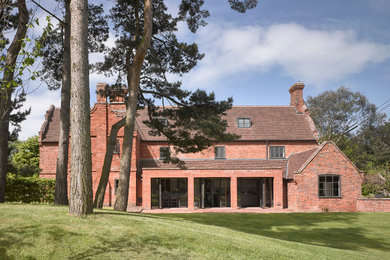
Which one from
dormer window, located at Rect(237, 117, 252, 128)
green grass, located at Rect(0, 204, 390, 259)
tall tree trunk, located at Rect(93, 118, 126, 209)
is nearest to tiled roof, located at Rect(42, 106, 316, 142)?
dormer window, located at Rect(237, 117, 252, 128)

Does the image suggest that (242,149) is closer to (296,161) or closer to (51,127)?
(296,161)

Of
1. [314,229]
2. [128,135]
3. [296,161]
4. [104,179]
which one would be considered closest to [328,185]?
[296,161]

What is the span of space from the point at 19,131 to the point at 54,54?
20.3 feet

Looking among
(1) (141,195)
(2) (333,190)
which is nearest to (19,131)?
(1) (141,195)

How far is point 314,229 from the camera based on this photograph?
16375mm

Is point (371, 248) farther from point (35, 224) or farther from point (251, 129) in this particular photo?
point (251, 129)

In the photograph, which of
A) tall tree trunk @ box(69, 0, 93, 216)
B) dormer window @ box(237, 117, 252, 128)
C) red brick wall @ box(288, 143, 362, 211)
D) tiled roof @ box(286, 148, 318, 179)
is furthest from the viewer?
dormer window @ box(237, 117, 252, 128)

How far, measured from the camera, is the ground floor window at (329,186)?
24.8 metres

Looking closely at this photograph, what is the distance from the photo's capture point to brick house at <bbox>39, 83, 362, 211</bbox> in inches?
977

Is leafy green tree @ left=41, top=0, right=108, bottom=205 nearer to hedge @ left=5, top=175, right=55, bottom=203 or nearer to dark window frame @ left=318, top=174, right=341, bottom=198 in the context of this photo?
hedge @ left=5, top=175, right=55, bottom=203

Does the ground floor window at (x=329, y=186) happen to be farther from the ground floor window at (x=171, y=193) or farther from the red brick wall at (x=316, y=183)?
the ground floor window at (x=171, y=193)

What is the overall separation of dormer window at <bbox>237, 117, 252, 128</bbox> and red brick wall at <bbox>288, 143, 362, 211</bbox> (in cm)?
794

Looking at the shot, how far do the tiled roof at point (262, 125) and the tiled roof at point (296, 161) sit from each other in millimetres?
2275

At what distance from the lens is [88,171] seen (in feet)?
27.6
